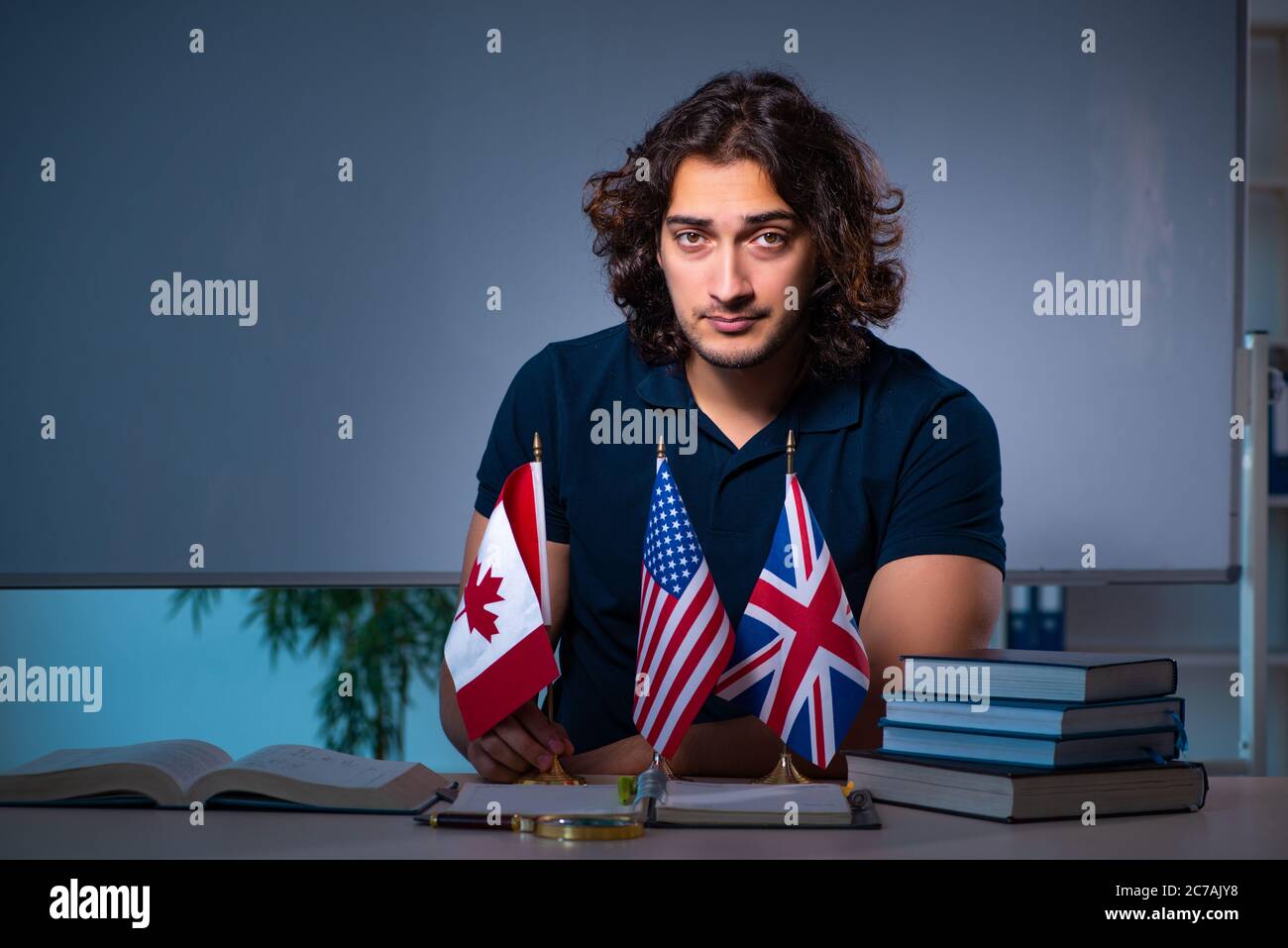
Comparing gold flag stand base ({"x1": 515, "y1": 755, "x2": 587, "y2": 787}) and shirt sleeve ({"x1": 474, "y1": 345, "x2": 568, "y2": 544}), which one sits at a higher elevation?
shirt sleeve ({"x1": 474, "y1": 345, "x2": 568, "y2": 544})

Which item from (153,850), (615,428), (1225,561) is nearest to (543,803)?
(153,850)

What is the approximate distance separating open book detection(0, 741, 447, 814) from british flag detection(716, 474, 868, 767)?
0.40 meters

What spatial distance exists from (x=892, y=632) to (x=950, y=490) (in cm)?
28

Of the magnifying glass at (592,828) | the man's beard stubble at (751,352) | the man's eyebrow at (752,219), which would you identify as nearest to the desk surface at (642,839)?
the magnifying glass at (592,828)

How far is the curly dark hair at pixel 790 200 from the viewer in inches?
86.5

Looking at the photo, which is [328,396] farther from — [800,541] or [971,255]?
[800,541]

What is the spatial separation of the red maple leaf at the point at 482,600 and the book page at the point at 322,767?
177 millimetres

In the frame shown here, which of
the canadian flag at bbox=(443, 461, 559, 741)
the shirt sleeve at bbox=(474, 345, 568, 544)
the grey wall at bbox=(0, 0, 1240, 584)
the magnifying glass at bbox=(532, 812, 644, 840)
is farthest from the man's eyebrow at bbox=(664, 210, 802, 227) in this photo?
the grey wall at bbox=(0, 0, 1240, 584)

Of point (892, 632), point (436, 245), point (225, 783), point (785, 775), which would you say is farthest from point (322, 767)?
point (436, 245)

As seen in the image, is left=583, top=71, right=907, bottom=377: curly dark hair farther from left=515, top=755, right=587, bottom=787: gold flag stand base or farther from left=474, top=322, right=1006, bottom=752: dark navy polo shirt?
left=515, top=755, right=587, bottom=787: gold flag stand base

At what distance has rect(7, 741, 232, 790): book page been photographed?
4.57 feet

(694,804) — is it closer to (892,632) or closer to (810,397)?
(892,632)

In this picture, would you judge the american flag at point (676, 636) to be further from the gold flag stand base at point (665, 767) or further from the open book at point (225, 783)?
the open book at point (225, 783)

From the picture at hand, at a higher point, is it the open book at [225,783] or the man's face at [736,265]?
the man's face at [736,265]
